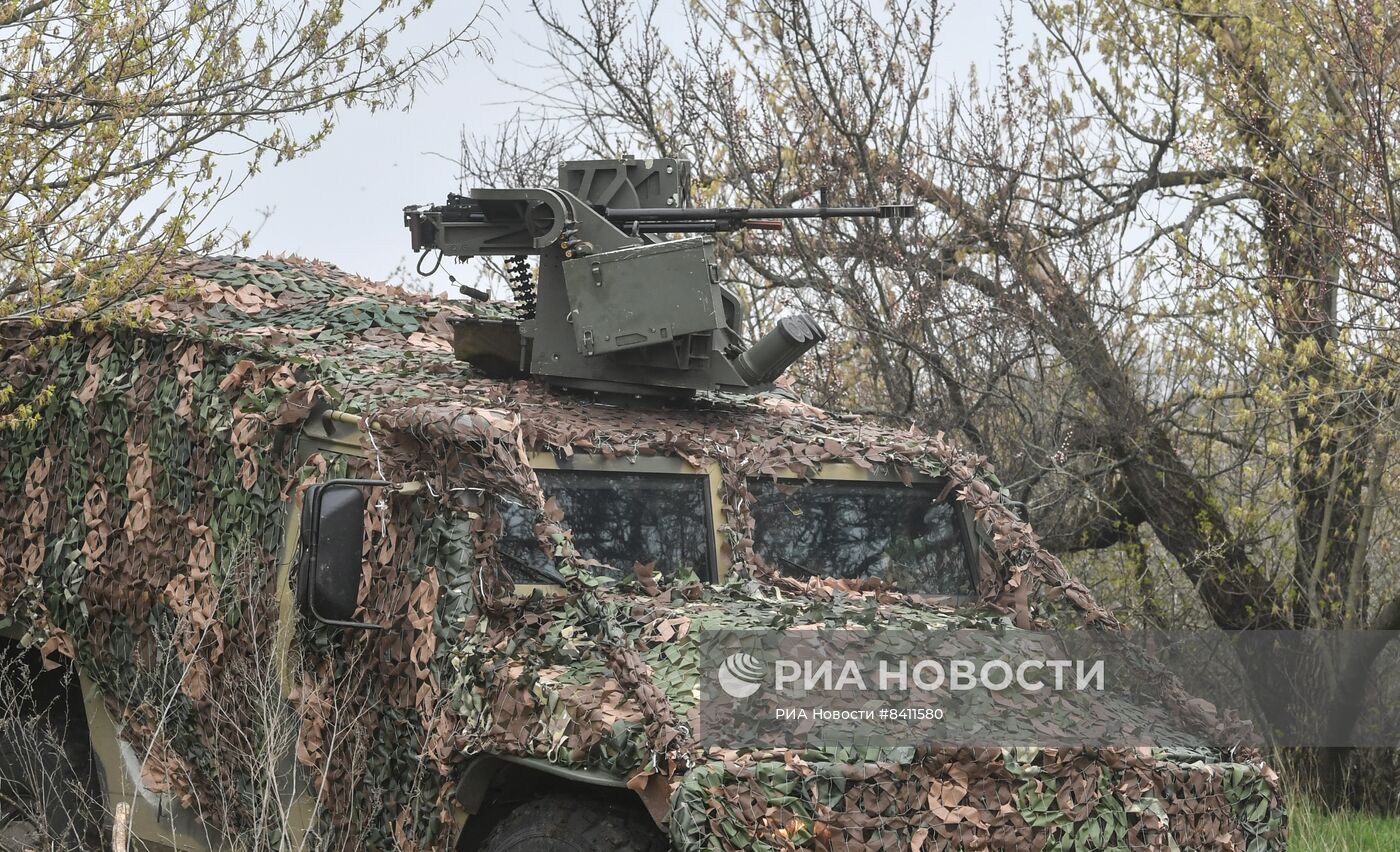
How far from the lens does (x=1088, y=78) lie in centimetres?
1141

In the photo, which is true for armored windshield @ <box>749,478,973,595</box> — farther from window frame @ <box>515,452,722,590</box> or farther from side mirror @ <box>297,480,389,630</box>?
side mirror @ <box>297,480,389,630</box>

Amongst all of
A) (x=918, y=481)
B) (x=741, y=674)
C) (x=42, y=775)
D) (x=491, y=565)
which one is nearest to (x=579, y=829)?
(x=741, y=674)

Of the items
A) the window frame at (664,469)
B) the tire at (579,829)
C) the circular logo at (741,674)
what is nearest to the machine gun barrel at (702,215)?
the window frame at (664,469)

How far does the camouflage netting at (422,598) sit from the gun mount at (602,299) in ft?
0.50

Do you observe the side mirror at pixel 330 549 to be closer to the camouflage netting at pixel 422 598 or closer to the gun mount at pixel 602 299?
the camouflage netting at pixel 422 598

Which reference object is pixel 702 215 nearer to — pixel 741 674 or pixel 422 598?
pixel 422 598

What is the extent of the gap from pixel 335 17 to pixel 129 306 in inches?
77.1

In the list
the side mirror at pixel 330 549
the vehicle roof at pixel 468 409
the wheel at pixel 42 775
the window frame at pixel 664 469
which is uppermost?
the vehicle roof at pixel 468 409

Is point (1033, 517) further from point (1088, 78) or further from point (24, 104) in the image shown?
point (24, 104)

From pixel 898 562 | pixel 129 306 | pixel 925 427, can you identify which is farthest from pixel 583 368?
pixel 925 427

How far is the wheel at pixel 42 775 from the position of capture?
6.92 meters

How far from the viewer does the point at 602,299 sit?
6316 millimetres

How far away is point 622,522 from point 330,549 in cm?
99

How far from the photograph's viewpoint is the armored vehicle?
15.3 feet
